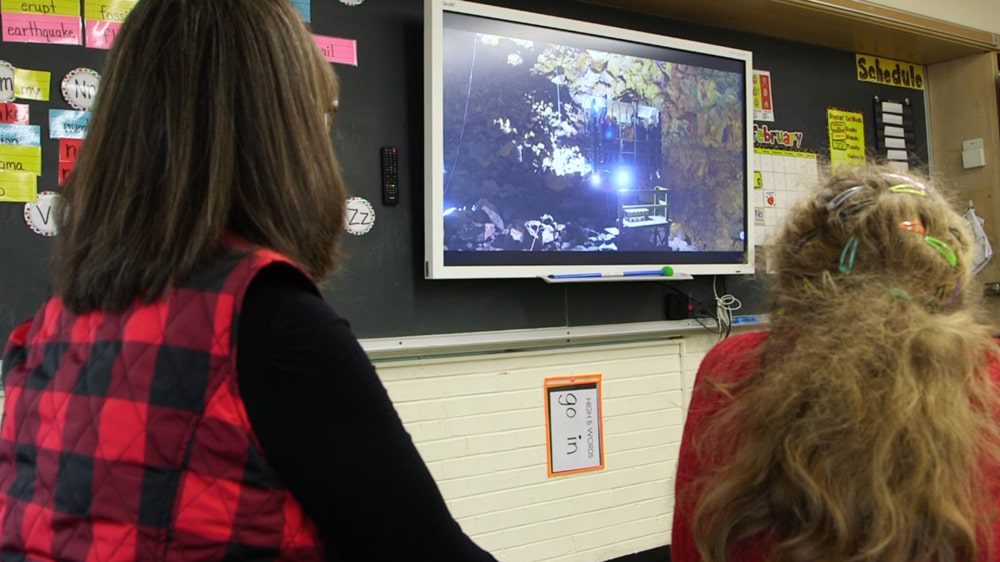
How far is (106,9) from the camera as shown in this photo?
1.87 m

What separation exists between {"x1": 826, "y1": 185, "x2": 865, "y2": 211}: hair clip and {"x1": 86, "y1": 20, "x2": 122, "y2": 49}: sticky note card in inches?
A: 69.2

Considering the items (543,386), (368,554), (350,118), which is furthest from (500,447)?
(368,554)

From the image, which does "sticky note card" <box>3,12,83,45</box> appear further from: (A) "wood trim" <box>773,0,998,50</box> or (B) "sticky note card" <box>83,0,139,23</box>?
(A) "wood trim" <box>773,0,998,50</box>

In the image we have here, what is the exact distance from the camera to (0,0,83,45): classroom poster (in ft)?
5.81

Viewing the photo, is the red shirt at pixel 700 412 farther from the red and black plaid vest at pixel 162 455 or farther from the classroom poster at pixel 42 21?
the classroom poster at pixel 42 21

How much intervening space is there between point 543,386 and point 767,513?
5.18 ft

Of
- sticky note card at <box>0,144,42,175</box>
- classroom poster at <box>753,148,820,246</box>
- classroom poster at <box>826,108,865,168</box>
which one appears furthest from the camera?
classroom poster at <box>826,108,865,168</box>

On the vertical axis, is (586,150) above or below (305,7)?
below

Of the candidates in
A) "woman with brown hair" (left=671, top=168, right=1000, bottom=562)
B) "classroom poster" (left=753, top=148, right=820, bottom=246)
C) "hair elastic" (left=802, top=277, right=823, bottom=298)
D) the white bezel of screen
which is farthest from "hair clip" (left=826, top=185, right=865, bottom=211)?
"classroom poster" (left=753, top=148, right=820, bottom=246)

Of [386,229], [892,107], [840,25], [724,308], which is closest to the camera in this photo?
[386,229]

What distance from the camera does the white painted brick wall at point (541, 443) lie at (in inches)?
88.9

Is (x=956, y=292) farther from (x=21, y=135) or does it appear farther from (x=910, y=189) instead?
(x=21, y=135)

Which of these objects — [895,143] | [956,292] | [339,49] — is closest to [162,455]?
[956,292]

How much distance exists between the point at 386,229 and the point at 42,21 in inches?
40.0
